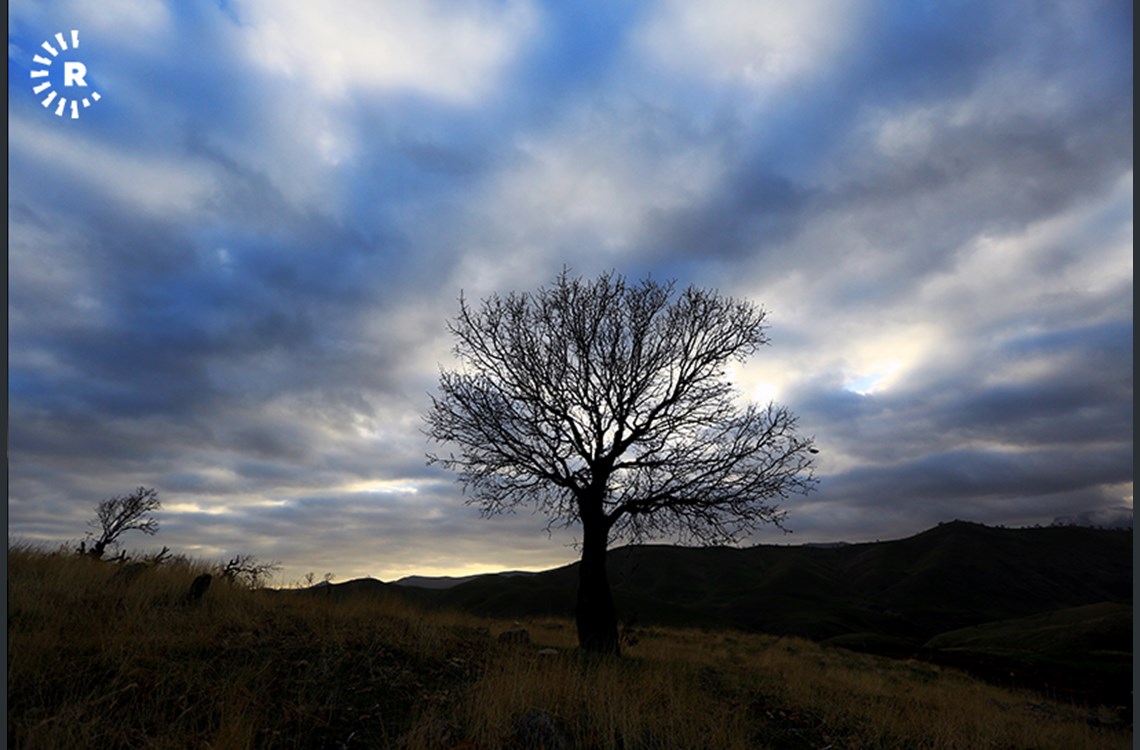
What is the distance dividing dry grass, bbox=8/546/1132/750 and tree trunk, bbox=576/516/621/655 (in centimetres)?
246

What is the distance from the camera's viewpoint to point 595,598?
1681 cm

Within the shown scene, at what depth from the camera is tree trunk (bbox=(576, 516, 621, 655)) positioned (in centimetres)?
1656

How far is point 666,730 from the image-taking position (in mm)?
8016


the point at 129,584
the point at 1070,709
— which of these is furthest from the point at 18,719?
the point at 1070,709

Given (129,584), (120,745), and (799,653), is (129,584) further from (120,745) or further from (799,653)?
(799,653)

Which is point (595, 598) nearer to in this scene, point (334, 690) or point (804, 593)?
point (334, 690)

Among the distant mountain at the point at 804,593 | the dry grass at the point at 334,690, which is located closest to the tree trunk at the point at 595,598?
the dry grass at the point at 334,690

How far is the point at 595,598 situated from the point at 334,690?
9.51m

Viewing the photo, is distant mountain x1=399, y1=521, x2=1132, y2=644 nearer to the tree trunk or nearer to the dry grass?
the tree trunk

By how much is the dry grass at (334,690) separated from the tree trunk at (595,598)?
8.07ft

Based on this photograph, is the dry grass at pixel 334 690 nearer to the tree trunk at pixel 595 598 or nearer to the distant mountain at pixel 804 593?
the tree trunk at pixel 595 598

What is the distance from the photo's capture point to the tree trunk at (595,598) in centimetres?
1656

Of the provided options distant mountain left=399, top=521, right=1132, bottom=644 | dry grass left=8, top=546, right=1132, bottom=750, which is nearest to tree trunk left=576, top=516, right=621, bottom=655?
dry grass left=8, top=546, right=1132, bottom=750

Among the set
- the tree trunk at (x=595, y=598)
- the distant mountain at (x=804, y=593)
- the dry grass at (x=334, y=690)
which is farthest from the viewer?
the distant mountain at (x=804, y=593)
